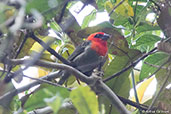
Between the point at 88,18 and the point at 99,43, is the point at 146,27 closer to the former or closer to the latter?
the point at 88,18

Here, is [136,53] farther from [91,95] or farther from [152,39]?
[91,95]

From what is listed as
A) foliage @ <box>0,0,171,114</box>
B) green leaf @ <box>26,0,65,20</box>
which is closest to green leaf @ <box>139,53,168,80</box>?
foliage @ <box>0,0,171,114</box>

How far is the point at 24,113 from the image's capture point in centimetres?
135

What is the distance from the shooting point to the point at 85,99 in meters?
1.17

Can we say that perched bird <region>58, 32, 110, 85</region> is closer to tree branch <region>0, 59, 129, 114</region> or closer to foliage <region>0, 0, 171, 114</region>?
foliage <region>0, 0, 171, 114</region>

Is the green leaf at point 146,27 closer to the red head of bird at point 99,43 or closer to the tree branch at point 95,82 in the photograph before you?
the tree branch at point 95,82

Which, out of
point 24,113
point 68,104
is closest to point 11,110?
point 68,104

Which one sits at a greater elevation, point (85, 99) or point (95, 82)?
point (85, 99)

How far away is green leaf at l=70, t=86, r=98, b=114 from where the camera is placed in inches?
45.6

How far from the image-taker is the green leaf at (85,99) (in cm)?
116

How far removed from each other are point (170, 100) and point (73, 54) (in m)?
1.11

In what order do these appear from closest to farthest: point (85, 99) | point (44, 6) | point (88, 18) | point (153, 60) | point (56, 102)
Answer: point (56, 102) → point (85, 99) → point (44, 6) → point (153, 60) → point (88, 18)

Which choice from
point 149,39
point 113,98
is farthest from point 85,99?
point 149,39

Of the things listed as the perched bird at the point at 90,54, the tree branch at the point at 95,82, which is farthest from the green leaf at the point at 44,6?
the perched bird at the point at 90,54
